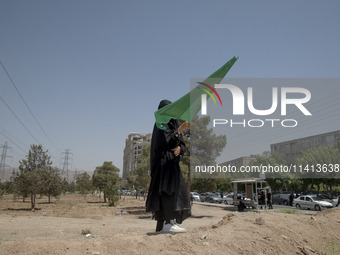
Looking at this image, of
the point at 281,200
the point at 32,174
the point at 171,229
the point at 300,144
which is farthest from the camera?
the point at 300,144

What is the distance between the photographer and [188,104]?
4.84 metres

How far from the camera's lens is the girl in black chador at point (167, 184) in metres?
4.84

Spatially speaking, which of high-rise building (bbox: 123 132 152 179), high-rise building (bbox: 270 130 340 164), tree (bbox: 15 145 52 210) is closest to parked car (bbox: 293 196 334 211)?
tree (bbox: 15 145 52 210)

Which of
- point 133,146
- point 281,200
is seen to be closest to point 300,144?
point 281,200

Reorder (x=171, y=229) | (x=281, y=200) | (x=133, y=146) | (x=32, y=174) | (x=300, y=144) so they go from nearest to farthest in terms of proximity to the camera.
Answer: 1. (x=171, y=229)
2. (x=32, y=174)
3. (x=281, y=200)
4. (x=300, y=144)
5. (x=133, y=146)

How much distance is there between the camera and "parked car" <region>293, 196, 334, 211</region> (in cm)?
2406

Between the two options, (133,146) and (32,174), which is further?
(133,146)

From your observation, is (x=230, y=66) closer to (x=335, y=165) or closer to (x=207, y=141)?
(x=207, y=141)

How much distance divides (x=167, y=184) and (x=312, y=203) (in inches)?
979

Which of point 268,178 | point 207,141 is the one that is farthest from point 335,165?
point 207,141

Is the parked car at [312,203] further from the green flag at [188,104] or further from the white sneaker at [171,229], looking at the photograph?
the green flag at [188,104]

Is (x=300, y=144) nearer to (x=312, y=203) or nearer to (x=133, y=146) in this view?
(x=312, y=203)

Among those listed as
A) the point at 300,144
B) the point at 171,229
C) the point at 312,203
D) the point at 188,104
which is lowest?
the point at 312,203

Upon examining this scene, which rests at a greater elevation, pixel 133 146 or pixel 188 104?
pixel 133 146
